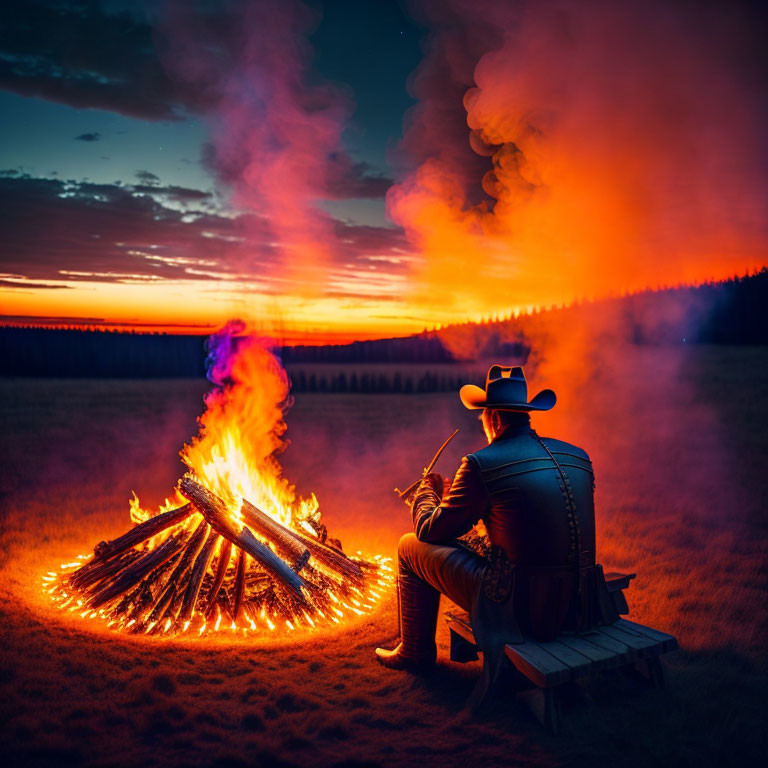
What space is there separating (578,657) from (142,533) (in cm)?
463

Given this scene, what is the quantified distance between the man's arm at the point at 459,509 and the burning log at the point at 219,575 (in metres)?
2.65

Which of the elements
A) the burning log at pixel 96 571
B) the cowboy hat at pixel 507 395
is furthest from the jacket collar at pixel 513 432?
the burning log at pixel 96 571

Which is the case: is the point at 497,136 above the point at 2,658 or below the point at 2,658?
above

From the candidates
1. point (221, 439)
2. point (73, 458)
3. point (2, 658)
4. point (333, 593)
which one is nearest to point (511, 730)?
point (333, 593)

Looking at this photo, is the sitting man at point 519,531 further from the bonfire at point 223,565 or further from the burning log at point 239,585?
the burning log at point 239,585

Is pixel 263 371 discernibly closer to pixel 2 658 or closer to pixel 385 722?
pixel 2 658

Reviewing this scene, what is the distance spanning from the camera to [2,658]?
15.9 ft

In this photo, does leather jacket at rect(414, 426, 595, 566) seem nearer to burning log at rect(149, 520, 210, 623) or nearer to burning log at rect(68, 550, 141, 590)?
burning log at rect(149, 520, 210, 623)

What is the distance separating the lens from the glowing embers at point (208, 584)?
5957 millimetres

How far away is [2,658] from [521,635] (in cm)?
391

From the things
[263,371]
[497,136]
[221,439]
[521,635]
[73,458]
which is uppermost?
[497,136]

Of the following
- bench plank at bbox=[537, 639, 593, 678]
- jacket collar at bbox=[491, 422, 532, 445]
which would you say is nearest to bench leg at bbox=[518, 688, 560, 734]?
bench plank at bbox=[537, 639, 593, 678]

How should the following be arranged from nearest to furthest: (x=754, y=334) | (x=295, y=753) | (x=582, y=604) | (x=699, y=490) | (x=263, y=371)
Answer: (x=295, y=753)
(x=582, y=604)
(x=263, y=371)
(x=699, y=490)
(x=754, y=334)

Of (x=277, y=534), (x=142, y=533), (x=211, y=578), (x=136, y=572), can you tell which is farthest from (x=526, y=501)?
(x=142, y=533)
